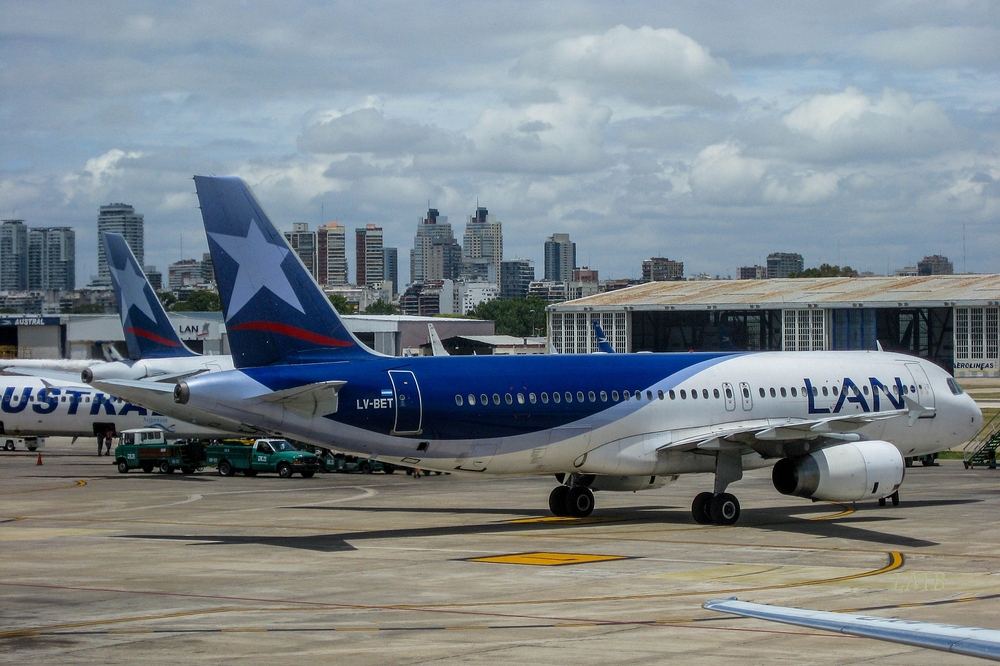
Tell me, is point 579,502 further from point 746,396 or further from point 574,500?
point 746,396

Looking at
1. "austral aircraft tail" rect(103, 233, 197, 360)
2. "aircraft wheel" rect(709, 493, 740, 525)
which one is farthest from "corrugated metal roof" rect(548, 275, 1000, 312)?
"aircraft wheel" rect(709, 493, 740, 525)

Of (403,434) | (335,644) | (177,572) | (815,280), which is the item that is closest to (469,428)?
(403,434)

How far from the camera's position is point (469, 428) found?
95.7 feet

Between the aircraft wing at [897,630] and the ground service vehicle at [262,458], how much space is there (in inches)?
1806

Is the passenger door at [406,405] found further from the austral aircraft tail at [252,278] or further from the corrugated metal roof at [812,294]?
the corrugated metal roof at [812,294]

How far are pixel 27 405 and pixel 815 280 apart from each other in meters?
66.5

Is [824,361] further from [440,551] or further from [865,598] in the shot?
[865,598]

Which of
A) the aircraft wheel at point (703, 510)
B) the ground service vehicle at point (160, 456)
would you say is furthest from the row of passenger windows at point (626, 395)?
the ground service vehicle at point (160, 456)

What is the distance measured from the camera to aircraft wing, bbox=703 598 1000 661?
852 cm

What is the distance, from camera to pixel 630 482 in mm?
33375

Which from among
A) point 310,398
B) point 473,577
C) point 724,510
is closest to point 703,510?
point 724,510

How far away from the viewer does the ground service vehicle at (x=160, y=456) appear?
5797cm

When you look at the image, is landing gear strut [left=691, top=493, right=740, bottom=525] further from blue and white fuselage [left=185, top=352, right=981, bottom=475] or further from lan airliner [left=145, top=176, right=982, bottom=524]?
blue and white fuselage [left=185, top=352, right=981, bottom=475]

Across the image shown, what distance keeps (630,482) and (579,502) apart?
152cm
